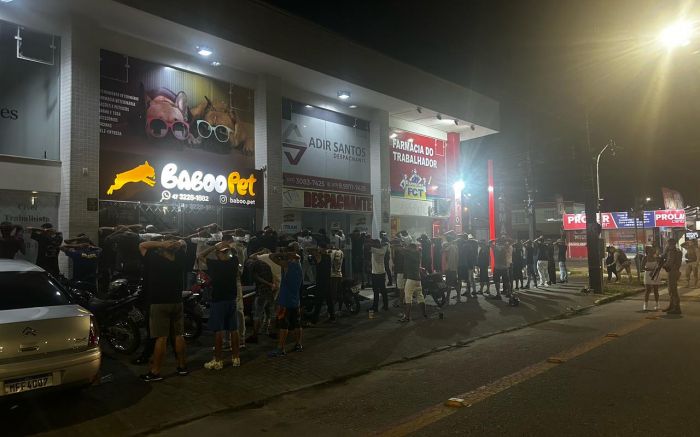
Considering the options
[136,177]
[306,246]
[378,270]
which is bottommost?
[378,270]

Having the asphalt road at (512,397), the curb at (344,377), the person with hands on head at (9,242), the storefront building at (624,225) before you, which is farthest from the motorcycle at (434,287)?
the storefront building at (624,225)

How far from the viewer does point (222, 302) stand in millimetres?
7207

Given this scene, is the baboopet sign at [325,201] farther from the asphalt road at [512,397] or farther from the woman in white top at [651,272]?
the woman in white top at [651,272]

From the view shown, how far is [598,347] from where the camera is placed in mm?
8547

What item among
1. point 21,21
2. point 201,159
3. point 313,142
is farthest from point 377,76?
point 21,21

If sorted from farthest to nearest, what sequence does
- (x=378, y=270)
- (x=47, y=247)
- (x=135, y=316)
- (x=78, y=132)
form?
(x=378, y=270) < (x=78, y=132) < (x=47, y=247) < (x=135, y=316)

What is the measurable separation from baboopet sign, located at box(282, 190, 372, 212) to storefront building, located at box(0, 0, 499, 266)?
0.15 ft

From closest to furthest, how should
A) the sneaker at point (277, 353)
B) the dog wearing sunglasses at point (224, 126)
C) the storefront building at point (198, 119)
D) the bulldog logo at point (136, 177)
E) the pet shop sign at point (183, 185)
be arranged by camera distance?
the sneaker at point (277, 353)
the storefront building at point (198, 119)
the bulldog logo at point (136, 177)
the pet shop sign at point (183, 185)
the dog wearing sunglasses at point (224, 126)

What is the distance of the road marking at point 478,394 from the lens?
502 centimetres

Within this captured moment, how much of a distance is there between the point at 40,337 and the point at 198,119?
9.27 m

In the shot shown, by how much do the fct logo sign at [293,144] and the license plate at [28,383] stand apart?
11421 millimetres

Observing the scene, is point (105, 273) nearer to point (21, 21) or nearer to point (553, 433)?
point (21, 21)

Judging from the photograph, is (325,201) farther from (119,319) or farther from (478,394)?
(478,394)

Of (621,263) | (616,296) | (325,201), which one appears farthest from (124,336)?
(621,263)
